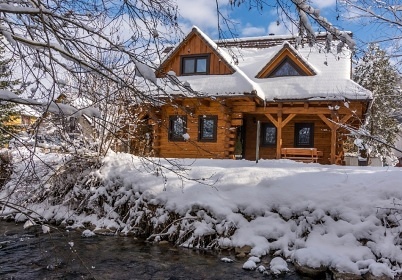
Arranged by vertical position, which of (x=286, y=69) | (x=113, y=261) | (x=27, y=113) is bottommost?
(x=113, y=261)

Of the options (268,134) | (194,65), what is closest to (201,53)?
(194,65)

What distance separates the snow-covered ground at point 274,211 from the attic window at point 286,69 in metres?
6.97

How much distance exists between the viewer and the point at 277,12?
2916mm

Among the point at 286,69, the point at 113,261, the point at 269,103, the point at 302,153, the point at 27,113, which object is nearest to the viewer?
the point at 27,113

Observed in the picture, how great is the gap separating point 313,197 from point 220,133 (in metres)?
7.92

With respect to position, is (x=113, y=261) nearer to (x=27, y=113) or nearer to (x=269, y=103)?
(x=27, y=113)

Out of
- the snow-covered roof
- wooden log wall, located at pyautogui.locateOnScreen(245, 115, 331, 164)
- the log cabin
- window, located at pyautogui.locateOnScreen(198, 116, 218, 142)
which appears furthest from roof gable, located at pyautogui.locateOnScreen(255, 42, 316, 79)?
window, located at pyautogui.locateOnScreen(198, 116, 218, 142)

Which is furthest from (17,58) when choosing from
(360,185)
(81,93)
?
(360,185)

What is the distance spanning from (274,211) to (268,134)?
952cm

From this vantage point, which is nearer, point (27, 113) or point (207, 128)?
point (27, 113)

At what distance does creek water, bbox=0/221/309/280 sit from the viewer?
231 inches

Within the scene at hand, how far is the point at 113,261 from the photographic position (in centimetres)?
662

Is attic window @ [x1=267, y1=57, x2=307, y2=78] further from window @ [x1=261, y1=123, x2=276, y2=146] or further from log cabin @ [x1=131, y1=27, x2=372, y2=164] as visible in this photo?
window @ [x1=261, y1=123, x2=276, y2=146]

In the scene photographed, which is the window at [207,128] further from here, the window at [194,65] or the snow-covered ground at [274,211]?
the snow-covered ground at [274,211]
